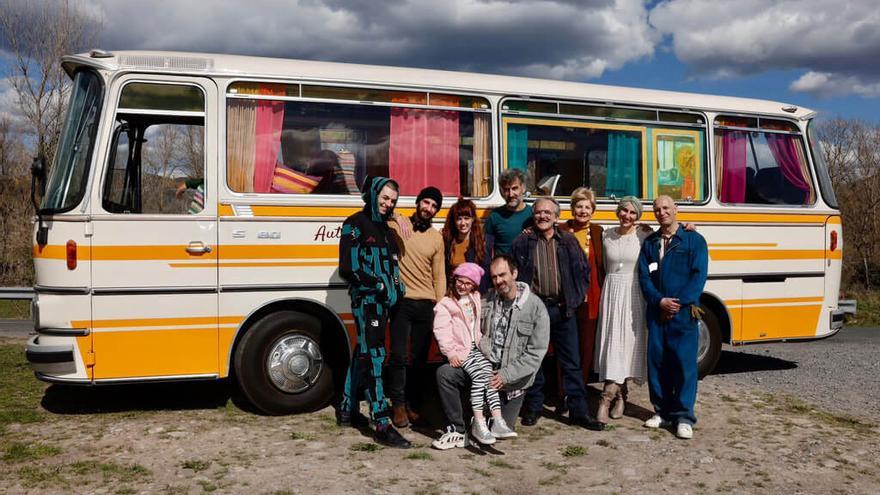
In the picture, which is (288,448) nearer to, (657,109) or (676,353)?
(676,353)

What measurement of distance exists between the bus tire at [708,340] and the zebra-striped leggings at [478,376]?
3081mm

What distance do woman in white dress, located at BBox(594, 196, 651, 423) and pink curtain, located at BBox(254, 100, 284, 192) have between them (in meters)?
2.83

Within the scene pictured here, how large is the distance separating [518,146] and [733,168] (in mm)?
2453

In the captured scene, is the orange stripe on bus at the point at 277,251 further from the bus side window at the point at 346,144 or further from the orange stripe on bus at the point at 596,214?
the bus side window at the point at 346,144

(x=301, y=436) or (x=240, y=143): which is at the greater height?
(x=240, y=143)

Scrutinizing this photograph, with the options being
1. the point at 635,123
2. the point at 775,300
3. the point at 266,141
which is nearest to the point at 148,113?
the point at 266,141

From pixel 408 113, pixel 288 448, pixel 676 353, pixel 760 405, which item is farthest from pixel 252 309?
pixel 760 405

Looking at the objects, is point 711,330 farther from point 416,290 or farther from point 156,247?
point 156,247

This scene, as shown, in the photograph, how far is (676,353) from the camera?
5.74 m

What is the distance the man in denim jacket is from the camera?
5.29 metres

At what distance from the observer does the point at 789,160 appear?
25.5 feet

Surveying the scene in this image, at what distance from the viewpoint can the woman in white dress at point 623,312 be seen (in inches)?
233

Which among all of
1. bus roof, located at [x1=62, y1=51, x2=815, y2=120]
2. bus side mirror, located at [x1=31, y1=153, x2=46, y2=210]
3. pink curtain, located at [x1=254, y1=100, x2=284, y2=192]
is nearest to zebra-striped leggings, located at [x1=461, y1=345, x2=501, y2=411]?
pink curtain, located at [x1=254, y1=100, x2=284, y2=192]

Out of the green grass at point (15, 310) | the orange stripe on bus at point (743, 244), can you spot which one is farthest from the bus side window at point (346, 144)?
the green grass at point (15, 310)
